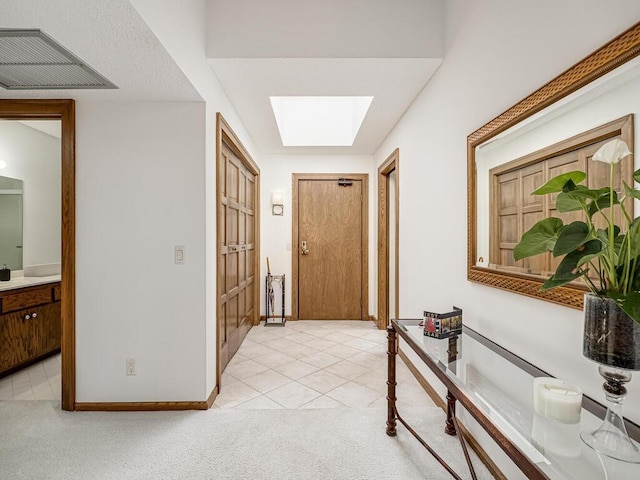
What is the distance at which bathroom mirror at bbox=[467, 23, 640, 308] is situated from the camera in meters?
0.94

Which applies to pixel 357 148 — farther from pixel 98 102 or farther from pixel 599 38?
pixel 599 38

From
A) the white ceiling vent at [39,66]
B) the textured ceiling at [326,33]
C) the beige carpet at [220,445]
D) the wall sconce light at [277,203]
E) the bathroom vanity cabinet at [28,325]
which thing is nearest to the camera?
the white ceiling vent at [39,66]

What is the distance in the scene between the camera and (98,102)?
7.32 feet

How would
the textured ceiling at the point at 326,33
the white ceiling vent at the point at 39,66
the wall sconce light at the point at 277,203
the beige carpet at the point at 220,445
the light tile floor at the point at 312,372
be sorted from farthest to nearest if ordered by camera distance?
the wall sconce light at the point at 277,203, the light tile floor at the point at 312,372, the textured ceiling at the point at 326,33, the beige carpet at the point at 220,445, the white ceiling vent at the point at 39,66

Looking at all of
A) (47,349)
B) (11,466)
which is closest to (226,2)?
(11,466)

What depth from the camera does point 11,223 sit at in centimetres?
342

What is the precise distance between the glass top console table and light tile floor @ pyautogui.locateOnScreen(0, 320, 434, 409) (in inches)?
38.7

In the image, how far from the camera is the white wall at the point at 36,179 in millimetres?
3379

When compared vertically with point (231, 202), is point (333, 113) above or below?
above

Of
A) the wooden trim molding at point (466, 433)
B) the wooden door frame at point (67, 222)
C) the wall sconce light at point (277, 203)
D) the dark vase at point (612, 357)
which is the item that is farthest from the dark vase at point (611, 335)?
the wall sconce light at point (277, 203)

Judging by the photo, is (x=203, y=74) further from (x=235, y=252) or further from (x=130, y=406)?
(x=130, y=406)

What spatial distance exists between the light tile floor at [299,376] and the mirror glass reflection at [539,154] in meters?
1.41

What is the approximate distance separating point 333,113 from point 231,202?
6.20 ft

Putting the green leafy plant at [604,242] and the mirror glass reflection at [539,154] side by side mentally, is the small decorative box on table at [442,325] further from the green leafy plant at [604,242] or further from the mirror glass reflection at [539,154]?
the green leafy plant at [604,242]
